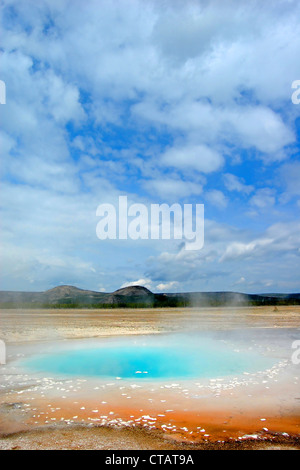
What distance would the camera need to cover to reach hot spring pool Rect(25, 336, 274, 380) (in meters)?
12.4

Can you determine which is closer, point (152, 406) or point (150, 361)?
point (152, 406)

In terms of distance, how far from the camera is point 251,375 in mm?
11547

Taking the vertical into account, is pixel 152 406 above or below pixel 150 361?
above

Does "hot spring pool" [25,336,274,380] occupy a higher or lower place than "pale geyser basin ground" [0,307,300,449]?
lower

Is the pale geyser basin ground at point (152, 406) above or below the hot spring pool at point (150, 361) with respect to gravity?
above

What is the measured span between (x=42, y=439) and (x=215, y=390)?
5143 millimetres

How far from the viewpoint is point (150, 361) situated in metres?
14.9

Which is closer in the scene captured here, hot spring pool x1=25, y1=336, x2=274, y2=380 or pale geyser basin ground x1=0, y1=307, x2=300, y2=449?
pale geyser basin ground x1=0, y1=307, x2=300, y2=449

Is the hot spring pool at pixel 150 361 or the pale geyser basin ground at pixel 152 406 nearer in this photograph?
the pale geyser basin ground at pixel 152 406

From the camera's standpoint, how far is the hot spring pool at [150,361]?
12.4 m
